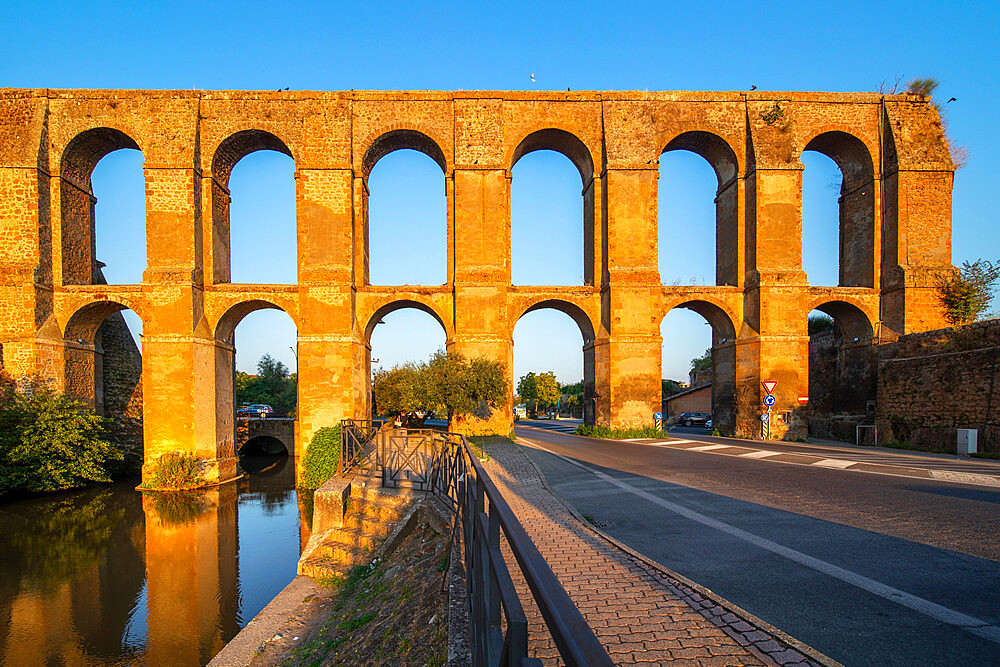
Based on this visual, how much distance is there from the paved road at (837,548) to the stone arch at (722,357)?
11.3m

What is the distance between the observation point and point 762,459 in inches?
480

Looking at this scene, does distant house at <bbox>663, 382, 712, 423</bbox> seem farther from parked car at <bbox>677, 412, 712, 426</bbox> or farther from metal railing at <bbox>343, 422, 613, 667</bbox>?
metal railing at <bbox>343, 422, 613, 667</bbox>

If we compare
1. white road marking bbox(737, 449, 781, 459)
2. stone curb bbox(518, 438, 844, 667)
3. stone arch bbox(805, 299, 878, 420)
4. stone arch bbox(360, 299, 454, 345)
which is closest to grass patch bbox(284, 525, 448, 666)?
stone curb bbox(518, 438, 844, 667)

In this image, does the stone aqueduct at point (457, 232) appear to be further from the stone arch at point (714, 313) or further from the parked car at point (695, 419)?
the parked car at point (695, 419)

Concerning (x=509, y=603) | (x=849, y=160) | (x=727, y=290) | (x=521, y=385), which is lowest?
(x=521, y=385)

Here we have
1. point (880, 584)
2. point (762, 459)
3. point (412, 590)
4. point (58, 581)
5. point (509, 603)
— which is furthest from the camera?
point (762, 459)

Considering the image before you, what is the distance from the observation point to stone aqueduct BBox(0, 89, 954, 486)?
60.4ft

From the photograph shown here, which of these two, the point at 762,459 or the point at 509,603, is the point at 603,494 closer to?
the point at 762,459

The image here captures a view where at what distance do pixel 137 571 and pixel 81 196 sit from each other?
56.3 ft

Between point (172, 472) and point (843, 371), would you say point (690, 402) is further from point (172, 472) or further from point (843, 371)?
point (172, 472)

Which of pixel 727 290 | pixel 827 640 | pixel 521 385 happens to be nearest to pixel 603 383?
pixel 727 290

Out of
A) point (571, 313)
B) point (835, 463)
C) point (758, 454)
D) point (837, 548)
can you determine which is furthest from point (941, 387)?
point (837, 548)

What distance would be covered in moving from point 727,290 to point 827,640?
761 inches

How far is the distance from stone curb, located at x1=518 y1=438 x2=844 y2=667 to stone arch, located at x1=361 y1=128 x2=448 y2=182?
1898 centimetres
